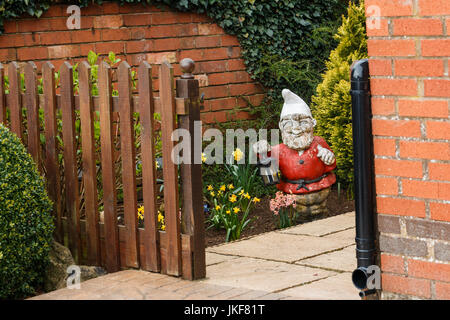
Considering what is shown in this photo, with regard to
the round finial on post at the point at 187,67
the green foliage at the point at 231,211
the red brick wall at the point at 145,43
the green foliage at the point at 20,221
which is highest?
the red brick wall at the point at 145,43

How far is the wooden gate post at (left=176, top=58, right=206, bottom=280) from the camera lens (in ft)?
13.9

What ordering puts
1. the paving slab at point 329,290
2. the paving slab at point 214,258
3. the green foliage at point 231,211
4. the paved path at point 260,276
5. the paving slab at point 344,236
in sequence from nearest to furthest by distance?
1. the paving slab at point 329,290
2. the paved path at point 260,276
3. the paving slab at point 214,258
4. the paving slab at point 344,236
5. the green foliage at point 231,211

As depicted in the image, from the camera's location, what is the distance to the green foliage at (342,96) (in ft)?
21.8

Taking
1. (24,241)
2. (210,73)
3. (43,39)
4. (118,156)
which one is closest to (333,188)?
(210,73)

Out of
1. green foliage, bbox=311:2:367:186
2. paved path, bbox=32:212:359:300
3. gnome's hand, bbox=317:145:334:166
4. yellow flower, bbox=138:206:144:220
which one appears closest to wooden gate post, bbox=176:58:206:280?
paved path, bbox=32:212:359:300

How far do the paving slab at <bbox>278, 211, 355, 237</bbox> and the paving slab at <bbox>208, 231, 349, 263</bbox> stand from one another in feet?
0.46

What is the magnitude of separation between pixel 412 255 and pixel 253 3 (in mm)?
4563

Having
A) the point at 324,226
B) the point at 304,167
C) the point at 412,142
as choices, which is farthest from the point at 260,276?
the point at 304,167

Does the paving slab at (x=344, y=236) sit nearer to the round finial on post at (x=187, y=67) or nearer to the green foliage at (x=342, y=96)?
the green foliage at (x=342, y=96)

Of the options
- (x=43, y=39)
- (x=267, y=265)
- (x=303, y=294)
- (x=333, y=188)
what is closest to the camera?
(x=303, y=294)

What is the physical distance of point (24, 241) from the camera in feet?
14.3

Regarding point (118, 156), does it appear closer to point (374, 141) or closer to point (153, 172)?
point (153, 172)

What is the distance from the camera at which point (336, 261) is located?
15.5 feet

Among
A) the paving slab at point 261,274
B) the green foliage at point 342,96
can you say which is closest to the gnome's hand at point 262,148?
the green foliage at point 342,96
